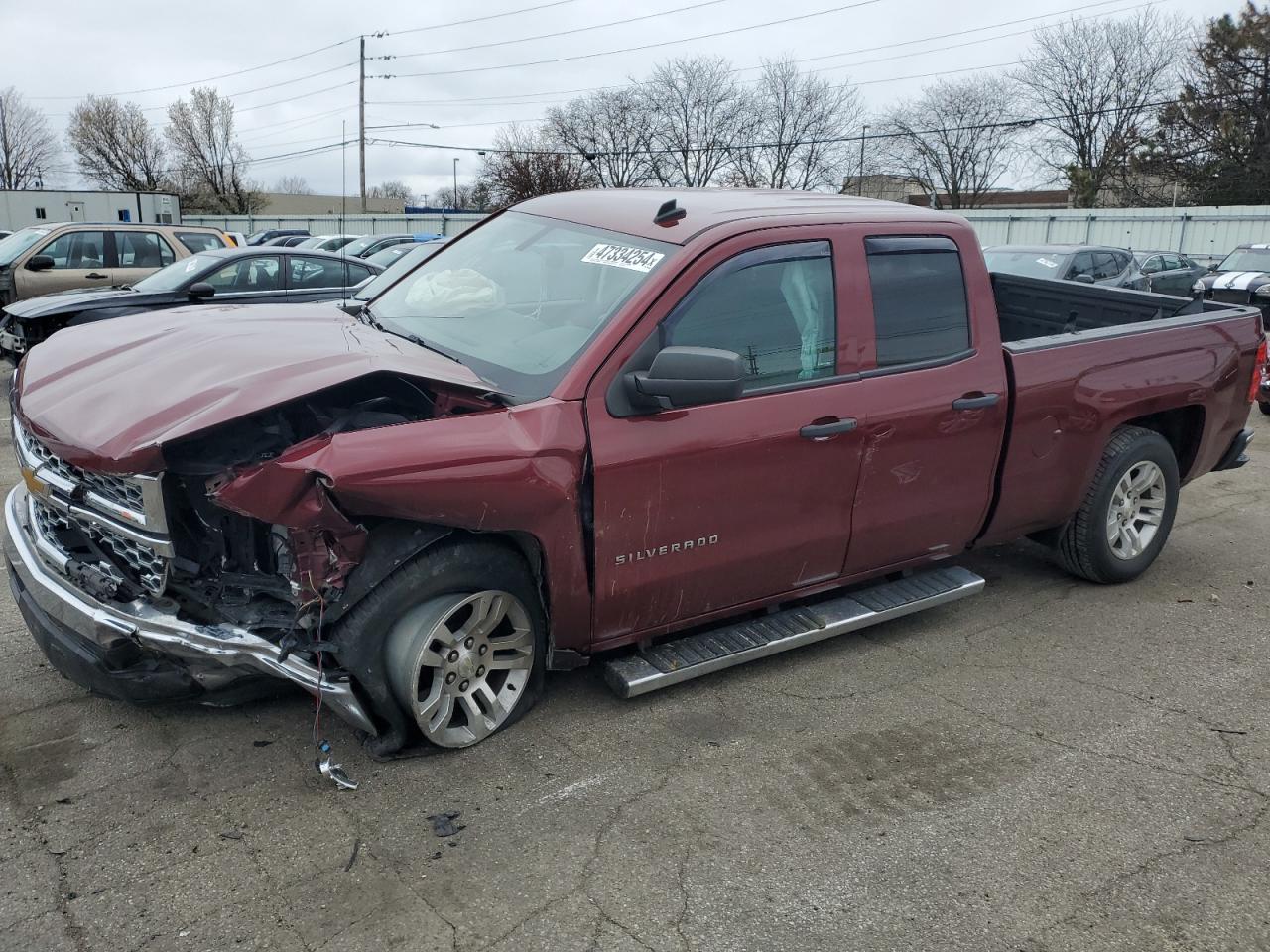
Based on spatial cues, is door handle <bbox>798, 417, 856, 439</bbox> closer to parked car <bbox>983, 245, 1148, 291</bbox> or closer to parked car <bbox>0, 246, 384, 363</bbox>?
parked car <bbox>0, 246, 384, 363</bbox>

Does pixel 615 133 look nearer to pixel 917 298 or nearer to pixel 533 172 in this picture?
pixel 533 172

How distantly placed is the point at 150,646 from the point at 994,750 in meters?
2.95

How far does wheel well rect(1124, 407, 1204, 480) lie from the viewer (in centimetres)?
537

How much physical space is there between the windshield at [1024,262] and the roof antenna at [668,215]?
32.9 feet

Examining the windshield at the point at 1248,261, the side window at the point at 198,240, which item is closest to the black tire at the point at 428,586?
the side window at the point at 198,240

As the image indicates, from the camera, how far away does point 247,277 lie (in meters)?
10.7

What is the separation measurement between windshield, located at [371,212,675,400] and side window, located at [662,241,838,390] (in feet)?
0.74

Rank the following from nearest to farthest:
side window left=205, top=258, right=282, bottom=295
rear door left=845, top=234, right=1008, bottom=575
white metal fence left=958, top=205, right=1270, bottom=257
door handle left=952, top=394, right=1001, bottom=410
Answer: rear door left=845, top=234, right=1008, bottom=575, door handle left=952, top=394, right=1001, bottom=410, side window left=205, top=258, right=282, bottom=295, white metal fence left=958, top=205, right=1270, bottom=257

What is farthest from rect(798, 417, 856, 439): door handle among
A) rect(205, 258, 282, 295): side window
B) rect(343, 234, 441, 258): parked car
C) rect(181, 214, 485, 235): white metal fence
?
rect(181, 214, 485, 235): white metal fence

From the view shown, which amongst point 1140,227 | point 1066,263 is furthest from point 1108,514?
point 1140,227

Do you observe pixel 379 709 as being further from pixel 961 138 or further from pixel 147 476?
pixel 961 138

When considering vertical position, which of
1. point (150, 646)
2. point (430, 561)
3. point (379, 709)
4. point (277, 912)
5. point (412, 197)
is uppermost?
point (412, 197)

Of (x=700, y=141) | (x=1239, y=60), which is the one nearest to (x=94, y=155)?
(x=700, y=141)

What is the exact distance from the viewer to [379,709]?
3.25 meters
